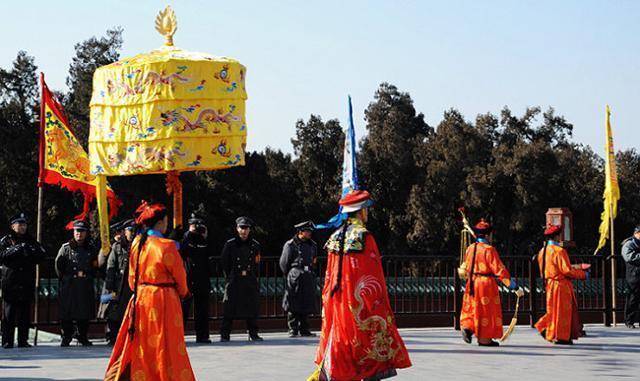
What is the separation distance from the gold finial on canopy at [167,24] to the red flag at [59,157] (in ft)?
10.5

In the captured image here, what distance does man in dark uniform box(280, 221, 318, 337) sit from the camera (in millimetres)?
15109

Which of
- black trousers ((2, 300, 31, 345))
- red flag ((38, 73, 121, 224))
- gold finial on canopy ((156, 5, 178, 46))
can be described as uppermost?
gold finial on canopy ((156, 5, 178, 46))

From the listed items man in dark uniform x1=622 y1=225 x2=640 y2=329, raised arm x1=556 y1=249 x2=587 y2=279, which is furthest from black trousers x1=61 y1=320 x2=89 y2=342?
man in dark uniform x1=622 y1=225 x2=640 y2=329

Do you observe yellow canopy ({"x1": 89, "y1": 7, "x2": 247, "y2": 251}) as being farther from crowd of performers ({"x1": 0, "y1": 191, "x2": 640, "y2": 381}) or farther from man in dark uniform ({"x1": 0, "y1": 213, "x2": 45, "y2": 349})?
man in dark uniform ({"x1": 0, "y1": 213, "x2": 45, "y2": 349})

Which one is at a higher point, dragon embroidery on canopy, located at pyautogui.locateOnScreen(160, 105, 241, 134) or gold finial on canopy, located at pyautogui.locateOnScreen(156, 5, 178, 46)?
gold finial on canopy, located at pyautogui.locateOnScreen(156, 5, 178, 46)

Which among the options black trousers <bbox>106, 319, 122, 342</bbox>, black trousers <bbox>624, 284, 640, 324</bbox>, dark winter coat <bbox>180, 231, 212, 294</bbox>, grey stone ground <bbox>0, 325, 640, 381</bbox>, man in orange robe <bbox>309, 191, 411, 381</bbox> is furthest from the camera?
black trousers <bbox>624, 284, 640, 324</bbox>

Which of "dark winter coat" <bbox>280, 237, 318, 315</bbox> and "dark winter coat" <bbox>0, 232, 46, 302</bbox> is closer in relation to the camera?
"dark winter coat" <bbox>0, 232, 46, 302</bbox>

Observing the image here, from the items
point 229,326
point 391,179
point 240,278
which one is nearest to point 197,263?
point 240,278

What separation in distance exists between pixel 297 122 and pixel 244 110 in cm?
3986

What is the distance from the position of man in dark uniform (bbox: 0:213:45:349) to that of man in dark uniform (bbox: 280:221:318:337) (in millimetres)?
3650

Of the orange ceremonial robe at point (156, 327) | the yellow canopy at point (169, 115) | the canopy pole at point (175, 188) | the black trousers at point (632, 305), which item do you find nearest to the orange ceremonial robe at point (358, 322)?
the orange ceremonial robe at point (156, 327)

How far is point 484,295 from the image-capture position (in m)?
13.6

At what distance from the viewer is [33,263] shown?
551 inches

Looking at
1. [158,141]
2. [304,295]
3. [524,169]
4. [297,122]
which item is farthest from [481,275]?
[297,122]
